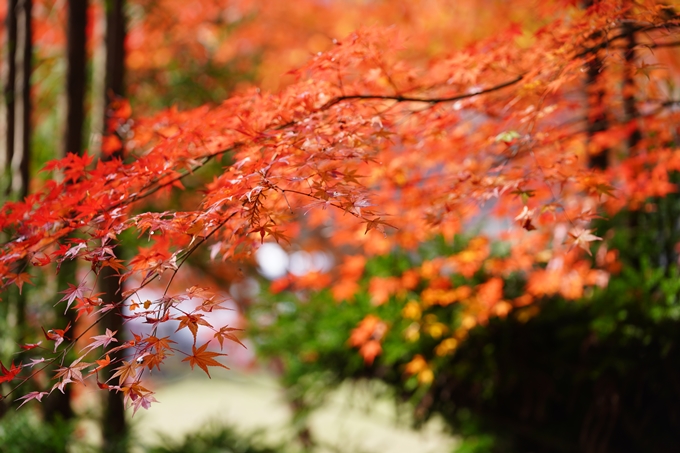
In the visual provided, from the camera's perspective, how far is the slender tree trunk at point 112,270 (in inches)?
169

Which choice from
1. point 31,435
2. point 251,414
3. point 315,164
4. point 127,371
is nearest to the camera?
point 127,371

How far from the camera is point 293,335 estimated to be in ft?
16.6

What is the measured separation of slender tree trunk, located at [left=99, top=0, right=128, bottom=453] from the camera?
429cm

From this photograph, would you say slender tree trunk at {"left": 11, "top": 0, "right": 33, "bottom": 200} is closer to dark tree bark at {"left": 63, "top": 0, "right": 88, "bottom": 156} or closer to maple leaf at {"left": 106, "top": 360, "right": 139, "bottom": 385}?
dark tree bark at {"left": 63, "top": 0, "right": 88, "bottom": 156}

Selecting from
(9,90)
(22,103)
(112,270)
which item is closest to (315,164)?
(112,270)

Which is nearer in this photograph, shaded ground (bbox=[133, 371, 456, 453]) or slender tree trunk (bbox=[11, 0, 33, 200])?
slender tree trunk (bbox=[11, 0, 33, 200])

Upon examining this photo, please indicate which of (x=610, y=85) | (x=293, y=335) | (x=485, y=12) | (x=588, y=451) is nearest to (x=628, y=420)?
(x=588, y=451)

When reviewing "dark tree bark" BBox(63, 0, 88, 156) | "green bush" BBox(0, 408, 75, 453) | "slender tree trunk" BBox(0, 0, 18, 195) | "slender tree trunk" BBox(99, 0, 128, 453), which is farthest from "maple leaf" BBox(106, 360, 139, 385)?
"slender tree trunk" BBox(0, 0, 18, 195)

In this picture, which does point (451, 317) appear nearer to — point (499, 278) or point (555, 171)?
point (499, 278)

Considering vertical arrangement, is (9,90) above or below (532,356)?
above

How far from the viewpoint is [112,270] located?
4348 millimetres

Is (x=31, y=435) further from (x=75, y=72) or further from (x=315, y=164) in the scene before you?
(x=315, y=164)

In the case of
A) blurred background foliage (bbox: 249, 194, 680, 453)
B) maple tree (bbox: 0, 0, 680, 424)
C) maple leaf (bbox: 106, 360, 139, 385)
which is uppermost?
maple tree (bbox: 0, 0, 680, 424)

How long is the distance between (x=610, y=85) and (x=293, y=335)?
319cm
